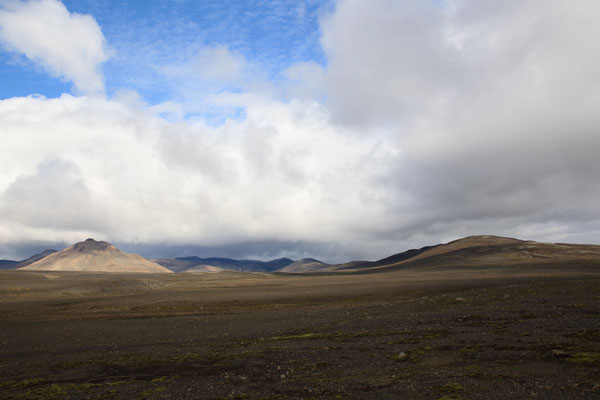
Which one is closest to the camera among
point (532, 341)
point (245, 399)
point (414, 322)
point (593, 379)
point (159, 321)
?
point (593, 379)

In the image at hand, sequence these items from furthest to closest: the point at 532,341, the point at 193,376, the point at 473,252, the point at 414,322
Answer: the point at 473,252 < the point at 414,322 < the point at 532,341 < the point at 193,376

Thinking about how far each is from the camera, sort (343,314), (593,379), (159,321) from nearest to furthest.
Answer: (593,379) < (343,314) < (159,321)

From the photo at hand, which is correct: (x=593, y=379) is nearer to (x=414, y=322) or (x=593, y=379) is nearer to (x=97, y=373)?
(x=414, y=322)

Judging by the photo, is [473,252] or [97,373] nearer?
[97,373]

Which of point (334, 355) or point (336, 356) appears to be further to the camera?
point (334, 355)

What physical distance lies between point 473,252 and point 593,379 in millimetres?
186336

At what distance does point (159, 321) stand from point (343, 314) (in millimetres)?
14849

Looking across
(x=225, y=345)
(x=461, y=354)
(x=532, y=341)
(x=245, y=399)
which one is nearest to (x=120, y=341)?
(x=225, y=345)

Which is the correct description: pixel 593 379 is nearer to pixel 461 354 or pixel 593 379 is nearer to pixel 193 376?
pixel 461 354

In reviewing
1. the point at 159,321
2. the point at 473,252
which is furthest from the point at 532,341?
the point at 473,252

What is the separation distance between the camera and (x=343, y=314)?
96.3 ft

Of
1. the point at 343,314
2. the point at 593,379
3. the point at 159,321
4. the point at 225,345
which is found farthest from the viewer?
the point at 159,321

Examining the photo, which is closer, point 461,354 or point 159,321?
point 461,354

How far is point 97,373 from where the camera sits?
1516cm
